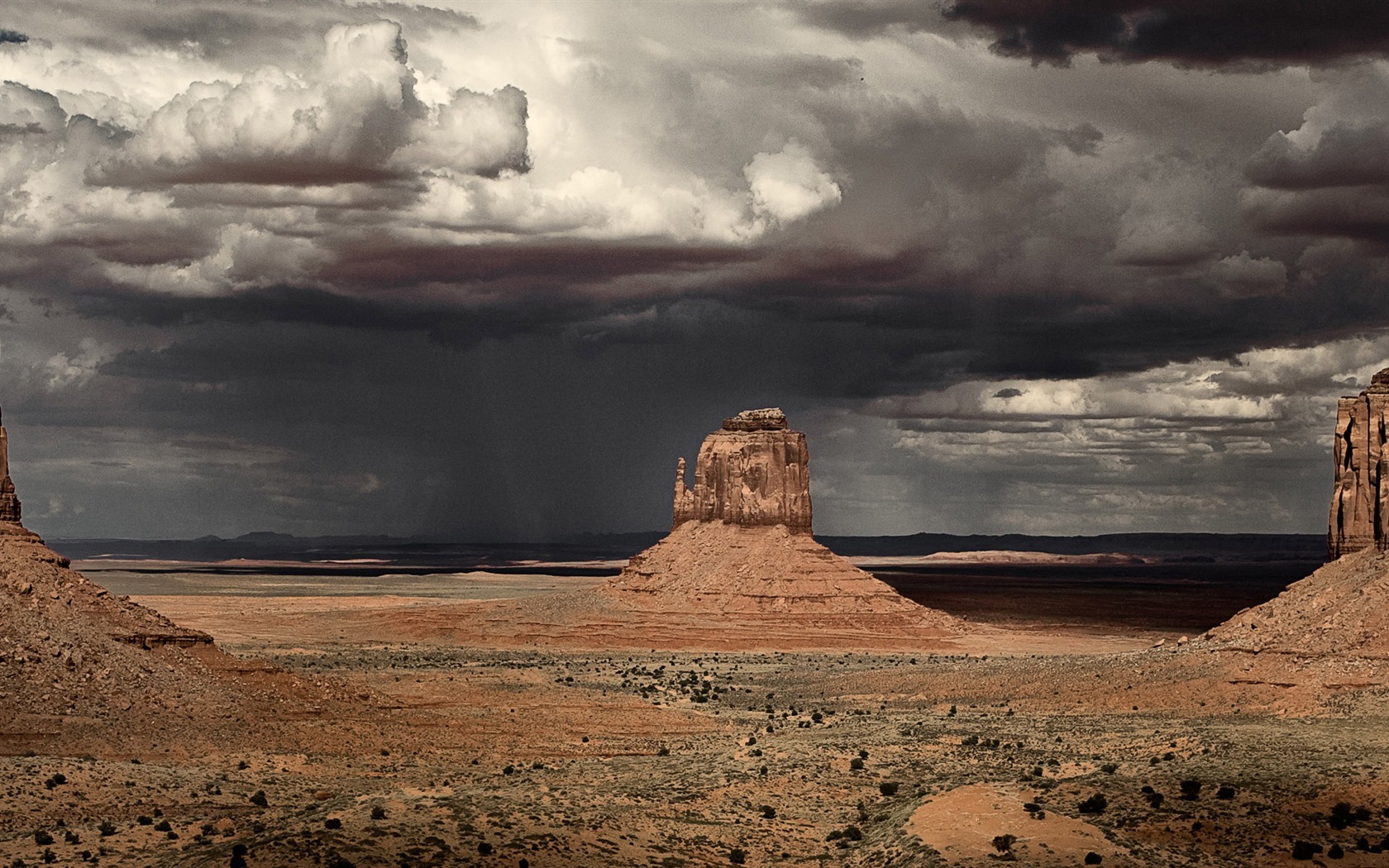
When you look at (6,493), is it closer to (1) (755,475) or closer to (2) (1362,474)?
(2) (1362,474)

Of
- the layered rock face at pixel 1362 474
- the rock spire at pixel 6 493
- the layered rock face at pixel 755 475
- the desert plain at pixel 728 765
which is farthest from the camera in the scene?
the layered rock face at pixel 755 475

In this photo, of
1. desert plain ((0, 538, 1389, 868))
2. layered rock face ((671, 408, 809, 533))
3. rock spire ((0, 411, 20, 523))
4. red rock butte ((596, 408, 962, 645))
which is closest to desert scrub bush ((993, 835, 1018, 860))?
desert plain ((0, 538, 1389, 868))

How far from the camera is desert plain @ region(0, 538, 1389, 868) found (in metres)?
35.2

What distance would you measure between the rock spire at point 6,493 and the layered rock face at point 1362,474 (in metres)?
51.7

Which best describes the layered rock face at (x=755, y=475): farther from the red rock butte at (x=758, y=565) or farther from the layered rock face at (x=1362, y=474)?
the layered rock face at (x=1362, y=474)

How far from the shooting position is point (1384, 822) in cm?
3681

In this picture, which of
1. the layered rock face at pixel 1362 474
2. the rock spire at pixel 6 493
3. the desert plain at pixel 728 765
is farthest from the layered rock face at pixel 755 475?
the rock spire at pixel 6 493

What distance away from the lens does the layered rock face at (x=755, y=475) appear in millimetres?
129875

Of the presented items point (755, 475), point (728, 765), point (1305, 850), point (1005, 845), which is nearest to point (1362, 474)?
point (728, 765)

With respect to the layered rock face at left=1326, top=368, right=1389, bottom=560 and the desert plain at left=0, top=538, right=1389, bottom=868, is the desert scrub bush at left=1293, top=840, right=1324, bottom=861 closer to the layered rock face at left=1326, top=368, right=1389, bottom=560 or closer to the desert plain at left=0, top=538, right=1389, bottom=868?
the desert plain at left=0, top=538, right=1389, bottom=868

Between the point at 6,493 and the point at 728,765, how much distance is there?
24798 millimetres

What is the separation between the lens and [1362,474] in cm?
6875

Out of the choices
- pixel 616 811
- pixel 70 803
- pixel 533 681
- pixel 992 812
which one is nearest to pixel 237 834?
pixel 70 803

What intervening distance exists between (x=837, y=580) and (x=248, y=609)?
55.6m
